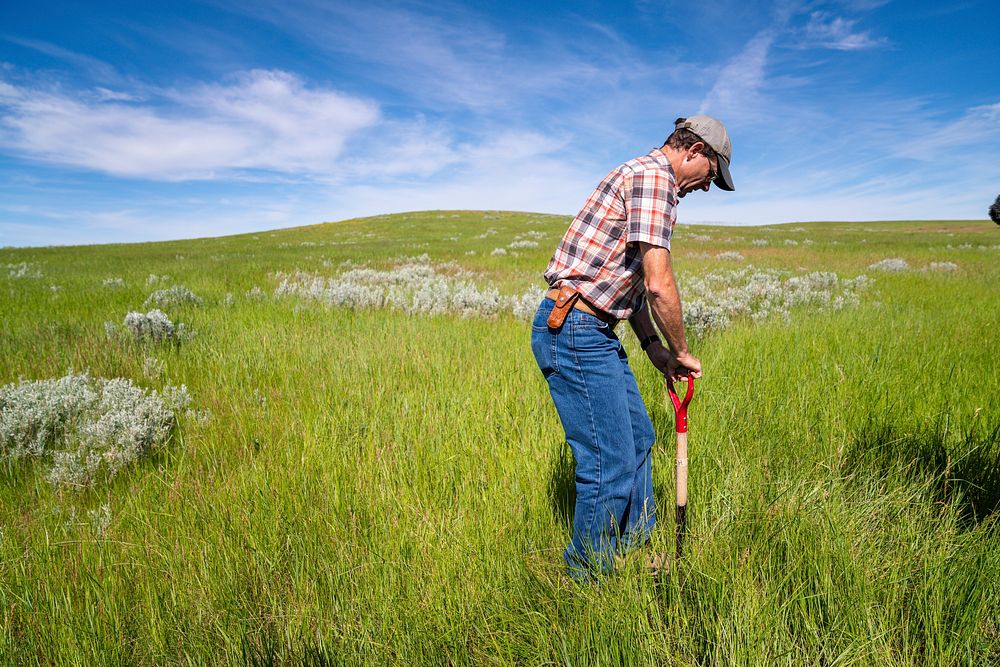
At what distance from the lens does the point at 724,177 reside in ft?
8.62

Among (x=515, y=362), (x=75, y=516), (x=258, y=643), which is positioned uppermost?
(x=515, y=362)

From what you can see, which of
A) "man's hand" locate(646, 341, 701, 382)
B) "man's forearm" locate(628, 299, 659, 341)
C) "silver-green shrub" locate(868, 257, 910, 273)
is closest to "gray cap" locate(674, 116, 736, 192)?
"man's forearm" locate(628, 299, 659, 341)

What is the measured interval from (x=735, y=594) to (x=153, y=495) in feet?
11.7

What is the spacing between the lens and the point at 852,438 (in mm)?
3807

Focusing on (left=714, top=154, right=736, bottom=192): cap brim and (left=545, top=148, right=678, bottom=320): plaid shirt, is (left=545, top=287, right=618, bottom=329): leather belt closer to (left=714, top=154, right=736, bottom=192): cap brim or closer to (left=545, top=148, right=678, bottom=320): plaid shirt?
(left=545, top=148, right=678, bottom=320): plaid shirt

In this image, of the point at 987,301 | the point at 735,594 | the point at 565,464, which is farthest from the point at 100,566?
the point at 987,301

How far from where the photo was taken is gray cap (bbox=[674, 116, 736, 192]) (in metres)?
2.49

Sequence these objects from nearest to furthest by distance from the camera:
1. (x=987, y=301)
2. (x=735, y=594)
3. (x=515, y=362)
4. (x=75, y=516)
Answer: (x=735, y=594), (x=75, y=516), (x=515, y=362), (x=987, y=301)

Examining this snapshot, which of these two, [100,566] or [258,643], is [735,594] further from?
[100,566]

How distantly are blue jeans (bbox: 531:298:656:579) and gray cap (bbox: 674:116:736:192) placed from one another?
1055 mm

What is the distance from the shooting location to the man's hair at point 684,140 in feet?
8.27

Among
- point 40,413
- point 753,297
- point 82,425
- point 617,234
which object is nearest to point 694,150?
point 617,234

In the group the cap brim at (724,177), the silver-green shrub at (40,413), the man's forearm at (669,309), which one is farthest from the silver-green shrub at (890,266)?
the silver-green shrub at (40,413)

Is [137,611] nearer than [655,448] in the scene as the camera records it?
Yes
